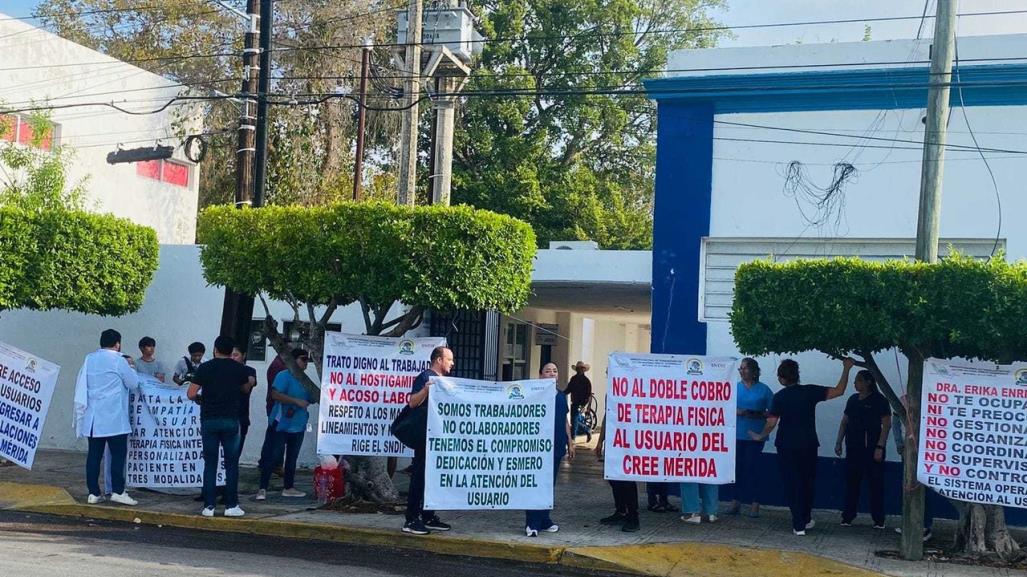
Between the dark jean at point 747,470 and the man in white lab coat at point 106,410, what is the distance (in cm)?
657

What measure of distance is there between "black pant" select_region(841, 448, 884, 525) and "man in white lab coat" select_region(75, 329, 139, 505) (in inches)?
297

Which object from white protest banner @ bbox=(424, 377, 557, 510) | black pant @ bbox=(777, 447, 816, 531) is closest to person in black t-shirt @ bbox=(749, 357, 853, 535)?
black pant @ bbox=(777, 447, 816, 531)

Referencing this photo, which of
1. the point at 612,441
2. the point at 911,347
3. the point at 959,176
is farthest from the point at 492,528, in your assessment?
the point at 959,176

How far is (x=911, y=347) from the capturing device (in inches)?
393

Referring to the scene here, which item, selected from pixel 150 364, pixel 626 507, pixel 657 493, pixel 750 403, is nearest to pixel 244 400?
pixel 150 364

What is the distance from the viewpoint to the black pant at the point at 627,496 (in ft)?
36.0

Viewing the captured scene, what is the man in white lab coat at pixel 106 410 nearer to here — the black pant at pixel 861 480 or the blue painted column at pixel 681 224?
the blue painted column at pixel 681 224

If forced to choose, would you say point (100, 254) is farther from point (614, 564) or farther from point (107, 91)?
point (107, 91)

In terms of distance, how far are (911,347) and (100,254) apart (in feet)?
32.5

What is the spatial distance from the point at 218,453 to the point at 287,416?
1247 millimetres

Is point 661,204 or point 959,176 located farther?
point 661,204

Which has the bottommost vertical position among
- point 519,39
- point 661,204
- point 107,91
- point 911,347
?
point 911,347

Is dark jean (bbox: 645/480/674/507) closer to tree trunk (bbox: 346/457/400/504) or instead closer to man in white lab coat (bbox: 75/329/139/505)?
tree trunk (bbox: 346/457/400/504)

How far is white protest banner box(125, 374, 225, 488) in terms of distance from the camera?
11.9 meters
